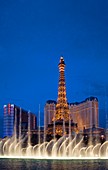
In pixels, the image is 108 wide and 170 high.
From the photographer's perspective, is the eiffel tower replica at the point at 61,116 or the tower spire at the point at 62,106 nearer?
the tower spire at the point at 62,106

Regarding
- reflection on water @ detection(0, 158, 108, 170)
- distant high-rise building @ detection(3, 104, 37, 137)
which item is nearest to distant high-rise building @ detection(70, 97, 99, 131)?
distant high-rise building @ detection(3, 104, 37, 137)

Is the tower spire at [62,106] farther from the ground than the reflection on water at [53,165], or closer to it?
farther from the ground

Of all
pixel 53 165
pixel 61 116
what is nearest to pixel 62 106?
pixel 61 116

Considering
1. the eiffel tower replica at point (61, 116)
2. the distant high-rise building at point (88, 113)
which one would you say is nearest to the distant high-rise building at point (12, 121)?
the distant high-rise building at point (88, 113)

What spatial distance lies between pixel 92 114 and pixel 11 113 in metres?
26.1

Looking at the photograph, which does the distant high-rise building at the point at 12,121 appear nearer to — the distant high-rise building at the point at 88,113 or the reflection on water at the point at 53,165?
the distant high-rise building at the point at 88,113

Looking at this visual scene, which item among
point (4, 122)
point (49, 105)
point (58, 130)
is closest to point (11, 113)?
point (4, 122)

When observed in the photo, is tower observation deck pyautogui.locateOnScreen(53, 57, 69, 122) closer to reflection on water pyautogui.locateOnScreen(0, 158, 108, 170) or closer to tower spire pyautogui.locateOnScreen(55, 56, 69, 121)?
tower spire pyautogui.locateOnScreen(55, 56, 69, 121)

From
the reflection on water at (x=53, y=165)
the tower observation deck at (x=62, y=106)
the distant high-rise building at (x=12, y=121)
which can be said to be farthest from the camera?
the distant high-rise building at (x=12, y=121)

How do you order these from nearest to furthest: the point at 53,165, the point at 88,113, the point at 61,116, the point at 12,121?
1. the point at 53,165
2. the point at 61,116
3. the point at 12,121
4. the point at 88,113

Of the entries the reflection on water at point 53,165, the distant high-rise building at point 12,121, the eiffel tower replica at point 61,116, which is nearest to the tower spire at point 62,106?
the eiffel tower replica at point 61,116

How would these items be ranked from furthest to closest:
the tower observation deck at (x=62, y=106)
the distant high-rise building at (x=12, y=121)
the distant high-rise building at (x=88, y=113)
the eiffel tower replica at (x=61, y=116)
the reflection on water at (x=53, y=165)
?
the distant high-rise building at (x=88, y=113)
the distant high-rise building at (x=12, y=121)
the eiffel tower replica at (x=61, y=116)
the tower observation deck at (x=62, y=106)
the reflection on water at (x=53, y=165)

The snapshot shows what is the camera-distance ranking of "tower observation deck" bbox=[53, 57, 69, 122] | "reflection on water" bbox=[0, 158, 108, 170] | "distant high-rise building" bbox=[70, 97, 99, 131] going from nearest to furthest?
"reflection on water" bbox=[0, 158, 108, 170]
"tower observation deck" bbox=[53, 57, 69, 122]
"distant high-rise building" bbox=[70, 97, 99, 131]

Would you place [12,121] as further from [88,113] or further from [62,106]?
[62,106]
